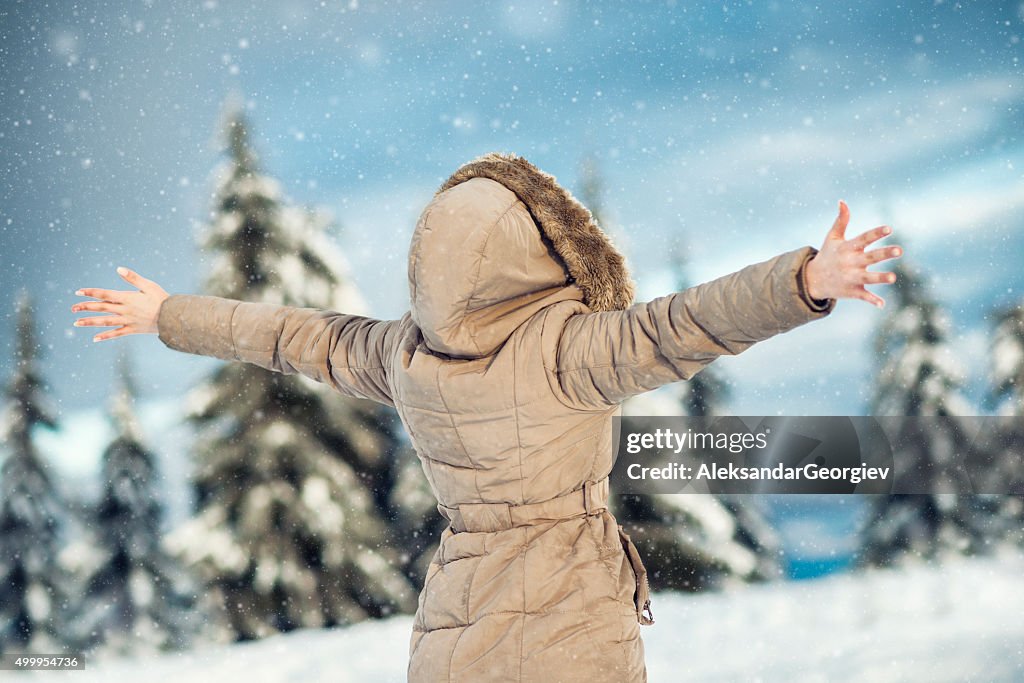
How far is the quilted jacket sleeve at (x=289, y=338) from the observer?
1.58 m

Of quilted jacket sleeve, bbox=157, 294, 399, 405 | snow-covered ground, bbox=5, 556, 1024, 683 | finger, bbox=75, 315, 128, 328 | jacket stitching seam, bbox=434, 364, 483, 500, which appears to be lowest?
snow-covered ground, bbox=5, 556, 1024, 683

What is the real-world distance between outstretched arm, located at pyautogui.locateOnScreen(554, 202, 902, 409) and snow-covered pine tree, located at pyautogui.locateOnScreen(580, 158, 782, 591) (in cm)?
194

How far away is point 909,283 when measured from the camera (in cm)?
318

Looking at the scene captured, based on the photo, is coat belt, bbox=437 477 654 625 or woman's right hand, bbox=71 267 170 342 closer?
coat belt, bbox=437 477 654 625

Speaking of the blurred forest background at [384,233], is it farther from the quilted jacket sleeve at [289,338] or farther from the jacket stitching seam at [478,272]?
the jacket stitching seam at [478,272]

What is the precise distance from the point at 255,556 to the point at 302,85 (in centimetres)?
165

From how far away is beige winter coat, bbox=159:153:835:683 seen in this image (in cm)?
128

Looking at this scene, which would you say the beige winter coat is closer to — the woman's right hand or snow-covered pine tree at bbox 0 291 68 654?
the woman's right hand

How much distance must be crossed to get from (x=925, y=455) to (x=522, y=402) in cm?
229

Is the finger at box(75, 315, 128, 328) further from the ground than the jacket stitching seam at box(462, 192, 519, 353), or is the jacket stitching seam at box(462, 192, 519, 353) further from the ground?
the finger at box(75, 315, 128, 328)

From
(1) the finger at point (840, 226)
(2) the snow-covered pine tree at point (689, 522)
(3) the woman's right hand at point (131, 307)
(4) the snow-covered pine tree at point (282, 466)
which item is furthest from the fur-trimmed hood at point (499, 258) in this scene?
(4) the snow-covered pine tree at point (282, 466)

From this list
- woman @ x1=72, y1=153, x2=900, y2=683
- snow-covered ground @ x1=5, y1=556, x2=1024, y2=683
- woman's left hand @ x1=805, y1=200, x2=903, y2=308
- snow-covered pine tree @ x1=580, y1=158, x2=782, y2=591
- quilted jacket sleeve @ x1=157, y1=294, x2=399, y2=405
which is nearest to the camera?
woman's left hand @ x1=805, y1=200, x2=903, y2=308

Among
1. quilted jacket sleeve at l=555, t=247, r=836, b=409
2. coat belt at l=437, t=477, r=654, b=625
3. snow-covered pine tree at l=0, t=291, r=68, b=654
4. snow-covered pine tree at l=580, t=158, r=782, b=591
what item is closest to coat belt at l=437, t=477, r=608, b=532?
coat belt at l=437, t=477, r=654, b=625

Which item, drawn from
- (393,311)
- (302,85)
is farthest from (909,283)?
(302,85)
